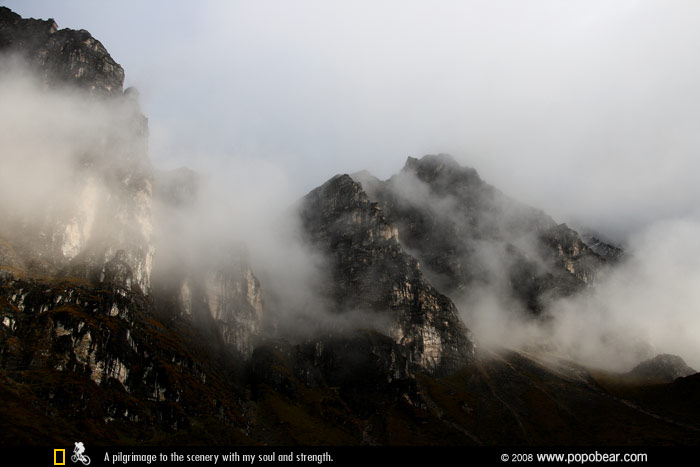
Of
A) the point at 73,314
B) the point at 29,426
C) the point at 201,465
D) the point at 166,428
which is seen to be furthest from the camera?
the point at 73,314

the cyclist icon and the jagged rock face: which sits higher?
the jagged rock face

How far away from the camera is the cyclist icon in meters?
128

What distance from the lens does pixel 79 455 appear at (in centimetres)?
12950

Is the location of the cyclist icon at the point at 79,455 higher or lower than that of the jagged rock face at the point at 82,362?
lower

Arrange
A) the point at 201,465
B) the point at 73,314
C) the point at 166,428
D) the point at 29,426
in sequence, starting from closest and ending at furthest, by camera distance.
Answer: the point at 29,426, the point at 201,465, the point at 166,428, the point at 73,314

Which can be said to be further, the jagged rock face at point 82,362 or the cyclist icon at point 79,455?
the jagged rock face at point 82,362

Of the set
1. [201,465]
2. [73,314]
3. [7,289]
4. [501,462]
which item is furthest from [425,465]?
[7,289]

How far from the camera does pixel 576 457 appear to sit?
632 feet

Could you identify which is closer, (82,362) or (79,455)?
(79,455)

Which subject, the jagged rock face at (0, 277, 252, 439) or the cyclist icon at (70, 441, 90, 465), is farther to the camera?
the jagged rock face at (0, 277, 252, 439)

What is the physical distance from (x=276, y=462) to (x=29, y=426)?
272 ft

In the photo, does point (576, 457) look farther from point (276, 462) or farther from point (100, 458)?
point (100, 458)

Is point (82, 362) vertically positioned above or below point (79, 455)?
above

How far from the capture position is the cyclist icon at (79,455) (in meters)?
128
